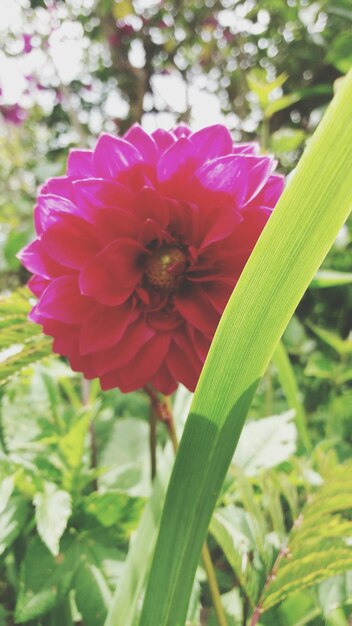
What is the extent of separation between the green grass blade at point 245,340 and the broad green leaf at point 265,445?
24 centimetres

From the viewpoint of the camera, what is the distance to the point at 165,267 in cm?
41

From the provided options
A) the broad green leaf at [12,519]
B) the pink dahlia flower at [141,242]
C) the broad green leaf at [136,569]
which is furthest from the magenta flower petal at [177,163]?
the broad green leaf at [12,519]

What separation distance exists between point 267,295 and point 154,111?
215cm

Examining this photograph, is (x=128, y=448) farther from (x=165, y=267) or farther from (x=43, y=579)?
(x=165, y=267)

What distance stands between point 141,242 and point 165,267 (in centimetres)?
3

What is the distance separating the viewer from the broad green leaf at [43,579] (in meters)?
0.47

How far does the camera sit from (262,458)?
0.58 m

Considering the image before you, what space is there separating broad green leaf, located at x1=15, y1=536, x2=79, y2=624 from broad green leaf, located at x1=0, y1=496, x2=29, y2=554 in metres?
0.03

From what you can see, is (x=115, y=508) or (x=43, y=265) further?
(x=115, y=508)

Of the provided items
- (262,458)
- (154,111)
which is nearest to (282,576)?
(262,458)

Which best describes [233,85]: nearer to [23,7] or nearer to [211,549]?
[23,7]

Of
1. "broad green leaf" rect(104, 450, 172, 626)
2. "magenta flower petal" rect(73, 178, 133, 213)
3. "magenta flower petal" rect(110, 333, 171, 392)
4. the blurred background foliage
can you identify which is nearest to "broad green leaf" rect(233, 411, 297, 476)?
the blurred background foliage

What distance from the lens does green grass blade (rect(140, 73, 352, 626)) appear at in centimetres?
25

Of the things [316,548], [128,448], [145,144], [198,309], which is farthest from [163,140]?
[128,448]
